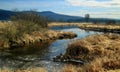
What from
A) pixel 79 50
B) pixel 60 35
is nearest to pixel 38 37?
pixel 60 35

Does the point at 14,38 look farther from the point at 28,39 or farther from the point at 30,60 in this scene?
the point at 30,60

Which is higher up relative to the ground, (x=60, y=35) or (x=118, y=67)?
(x=118, y=67)

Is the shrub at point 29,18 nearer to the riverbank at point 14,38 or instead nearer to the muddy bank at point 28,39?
the muddy bank at point 28,39

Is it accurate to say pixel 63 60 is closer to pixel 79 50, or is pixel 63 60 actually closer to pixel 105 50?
pixel 79 50

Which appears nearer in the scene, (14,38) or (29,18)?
(14,38)

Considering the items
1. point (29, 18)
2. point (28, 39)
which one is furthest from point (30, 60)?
point (29, 18)

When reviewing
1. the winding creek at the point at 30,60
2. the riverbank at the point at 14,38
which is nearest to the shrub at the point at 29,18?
the riverbank at the point at 14,38

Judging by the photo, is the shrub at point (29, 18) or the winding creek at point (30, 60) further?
the shrub at point (29, 18)

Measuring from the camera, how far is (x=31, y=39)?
54.1m

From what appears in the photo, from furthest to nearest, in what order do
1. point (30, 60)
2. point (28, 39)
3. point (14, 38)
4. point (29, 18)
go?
point (29, 18) < point (28, 39) < point (14, 38) < point (30, 60)

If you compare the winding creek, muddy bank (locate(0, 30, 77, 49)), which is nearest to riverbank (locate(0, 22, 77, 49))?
muddy bank (locate(0, 30, 77, 49))

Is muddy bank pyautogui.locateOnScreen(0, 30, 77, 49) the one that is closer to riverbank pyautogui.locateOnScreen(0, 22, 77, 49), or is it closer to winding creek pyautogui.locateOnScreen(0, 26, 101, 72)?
riverbank pyautogui.locateOnScreen(0, 22, 77, 49)

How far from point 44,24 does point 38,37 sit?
623 inches

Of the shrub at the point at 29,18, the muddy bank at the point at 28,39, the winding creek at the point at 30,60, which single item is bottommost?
the muddy bank at the point at 28,39
